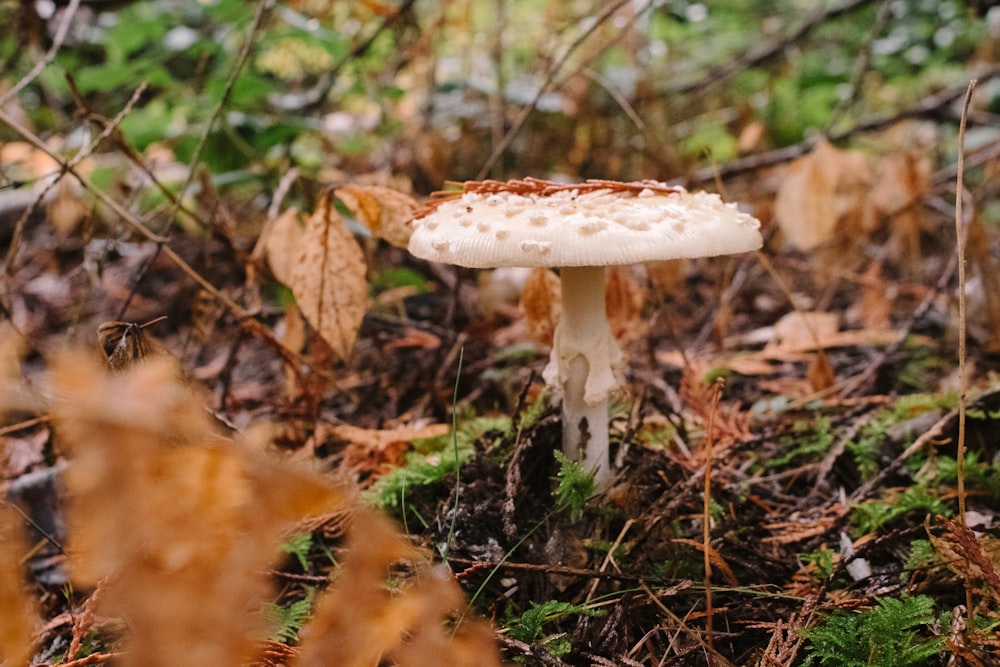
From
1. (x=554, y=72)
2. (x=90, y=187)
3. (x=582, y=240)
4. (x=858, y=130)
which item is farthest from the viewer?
(x=858, y=130)

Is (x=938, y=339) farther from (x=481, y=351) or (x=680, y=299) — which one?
(x=481, y=351)

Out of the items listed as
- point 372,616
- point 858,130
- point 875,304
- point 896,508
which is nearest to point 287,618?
point 372,616

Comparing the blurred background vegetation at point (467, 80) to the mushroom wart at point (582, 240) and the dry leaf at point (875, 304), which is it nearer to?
the dry leaf at point (875, 304)

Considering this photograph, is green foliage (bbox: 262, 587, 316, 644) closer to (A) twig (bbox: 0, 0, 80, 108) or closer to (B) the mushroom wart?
(B) the mushroom wart

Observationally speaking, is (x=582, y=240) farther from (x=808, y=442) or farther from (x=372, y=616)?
(x=808, y=442)

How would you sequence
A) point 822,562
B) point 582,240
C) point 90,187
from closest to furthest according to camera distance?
point 582,240, point 822,562, point 90,187

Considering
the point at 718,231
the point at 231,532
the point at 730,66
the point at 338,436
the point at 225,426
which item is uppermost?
the point at 730,66

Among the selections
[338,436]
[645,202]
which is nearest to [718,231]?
[645,202]
